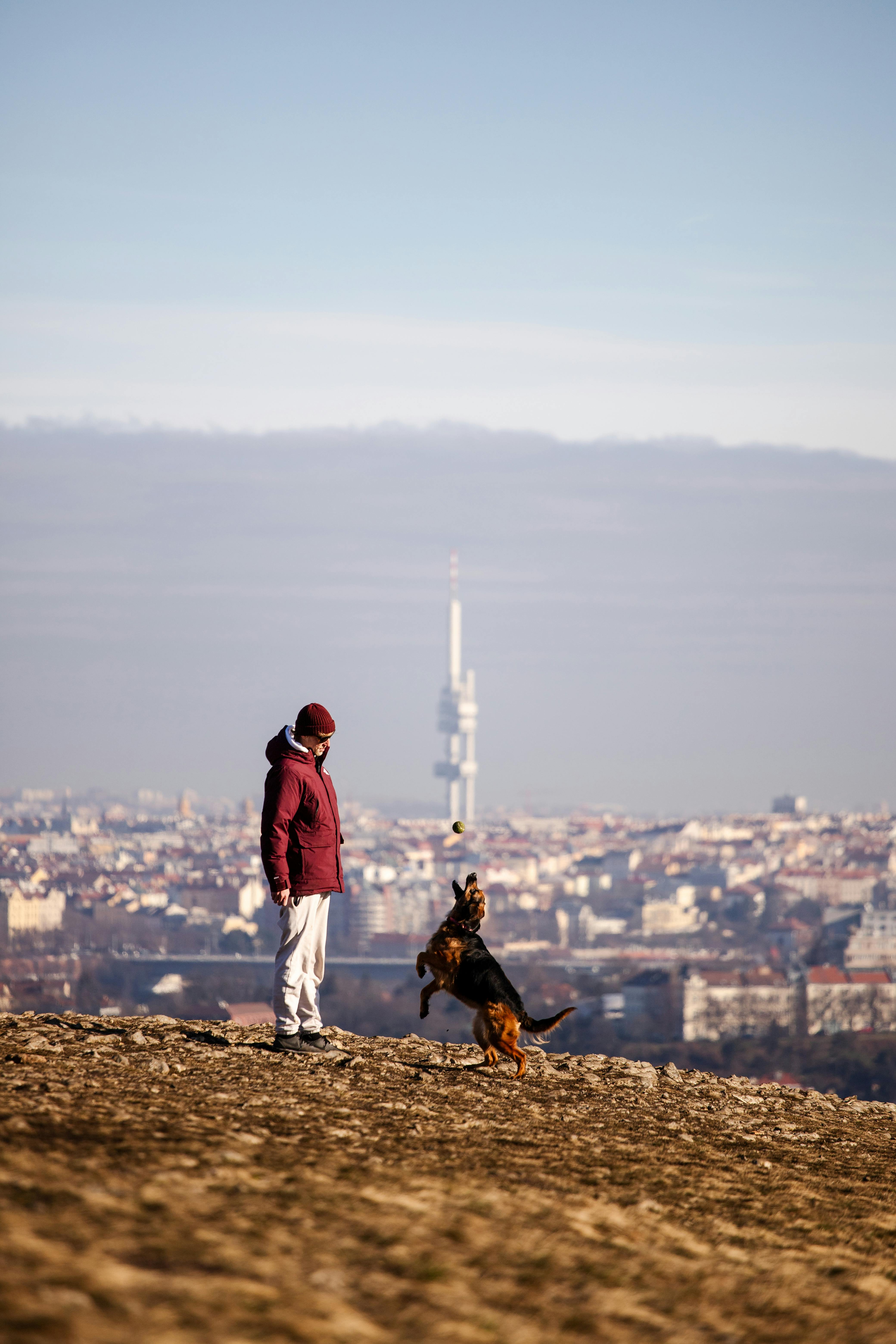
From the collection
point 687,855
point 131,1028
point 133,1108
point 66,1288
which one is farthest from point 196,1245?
point 687,855

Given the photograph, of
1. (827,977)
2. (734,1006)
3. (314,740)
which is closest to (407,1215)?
(314,740)

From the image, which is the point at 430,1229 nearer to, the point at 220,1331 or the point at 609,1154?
the point at 220,1331

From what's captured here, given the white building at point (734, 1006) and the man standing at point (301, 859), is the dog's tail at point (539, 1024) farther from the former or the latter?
the white building at point (734, 1006)

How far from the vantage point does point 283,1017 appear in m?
7.97

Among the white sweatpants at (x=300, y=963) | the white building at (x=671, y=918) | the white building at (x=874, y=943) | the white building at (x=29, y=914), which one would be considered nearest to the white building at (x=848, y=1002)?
the white building at (x=874, y=943)

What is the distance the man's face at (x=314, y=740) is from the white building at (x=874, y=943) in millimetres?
97962

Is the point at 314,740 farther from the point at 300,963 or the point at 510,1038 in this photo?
the point at 510,1038

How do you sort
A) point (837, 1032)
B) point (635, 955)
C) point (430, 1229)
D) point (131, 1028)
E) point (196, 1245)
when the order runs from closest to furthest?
point (196, 1245)
point (430, 1229)
point (131, 1028)
point (837, 1032)
point (635, 955)

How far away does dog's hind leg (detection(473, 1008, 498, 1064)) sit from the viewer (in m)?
7.64

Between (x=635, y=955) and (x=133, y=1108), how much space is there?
377 feet

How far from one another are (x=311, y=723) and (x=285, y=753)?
8.9 inches

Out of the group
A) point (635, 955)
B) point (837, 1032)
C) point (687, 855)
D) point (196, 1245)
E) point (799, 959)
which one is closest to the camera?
point (196, 1245)

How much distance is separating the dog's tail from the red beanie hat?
194 cm

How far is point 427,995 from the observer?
25.7 ft
